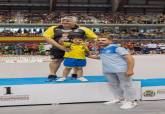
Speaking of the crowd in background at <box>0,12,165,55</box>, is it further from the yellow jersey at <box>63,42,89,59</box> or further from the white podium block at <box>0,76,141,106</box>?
the white podium block at <box>0,76,141,106</box>

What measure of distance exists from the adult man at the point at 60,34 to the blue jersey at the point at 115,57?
3.44 feet

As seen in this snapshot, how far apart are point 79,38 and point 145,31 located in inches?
1088

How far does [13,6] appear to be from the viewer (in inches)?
Answer: 1346

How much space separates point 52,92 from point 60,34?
44.2 inches

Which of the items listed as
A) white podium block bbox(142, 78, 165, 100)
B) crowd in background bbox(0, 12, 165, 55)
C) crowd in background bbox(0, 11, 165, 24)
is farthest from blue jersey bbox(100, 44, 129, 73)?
crowd in background bbox(0, 11, 165, 24)

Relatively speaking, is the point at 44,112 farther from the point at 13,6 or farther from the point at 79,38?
the point at 13,6

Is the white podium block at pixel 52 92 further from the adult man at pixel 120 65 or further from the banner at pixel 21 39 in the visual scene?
the banner at pixel 21 39

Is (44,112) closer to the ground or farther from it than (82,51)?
closer to the ground

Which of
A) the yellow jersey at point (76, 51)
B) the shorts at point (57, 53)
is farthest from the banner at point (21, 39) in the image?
the yellow jersey at point (76, 51)

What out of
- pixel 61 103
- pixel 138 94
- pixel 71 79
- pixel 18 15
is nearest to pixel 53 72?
pixel 71 79

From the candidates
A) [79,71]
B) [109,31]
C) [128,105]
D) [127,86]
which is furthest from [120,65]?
[109,31]

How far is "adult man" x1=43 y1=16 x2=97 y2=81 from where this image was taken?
6875 millimetres

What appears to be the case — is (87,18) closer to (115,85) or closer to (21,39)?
(21,39)

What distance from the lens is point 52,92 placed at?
6.42 m
